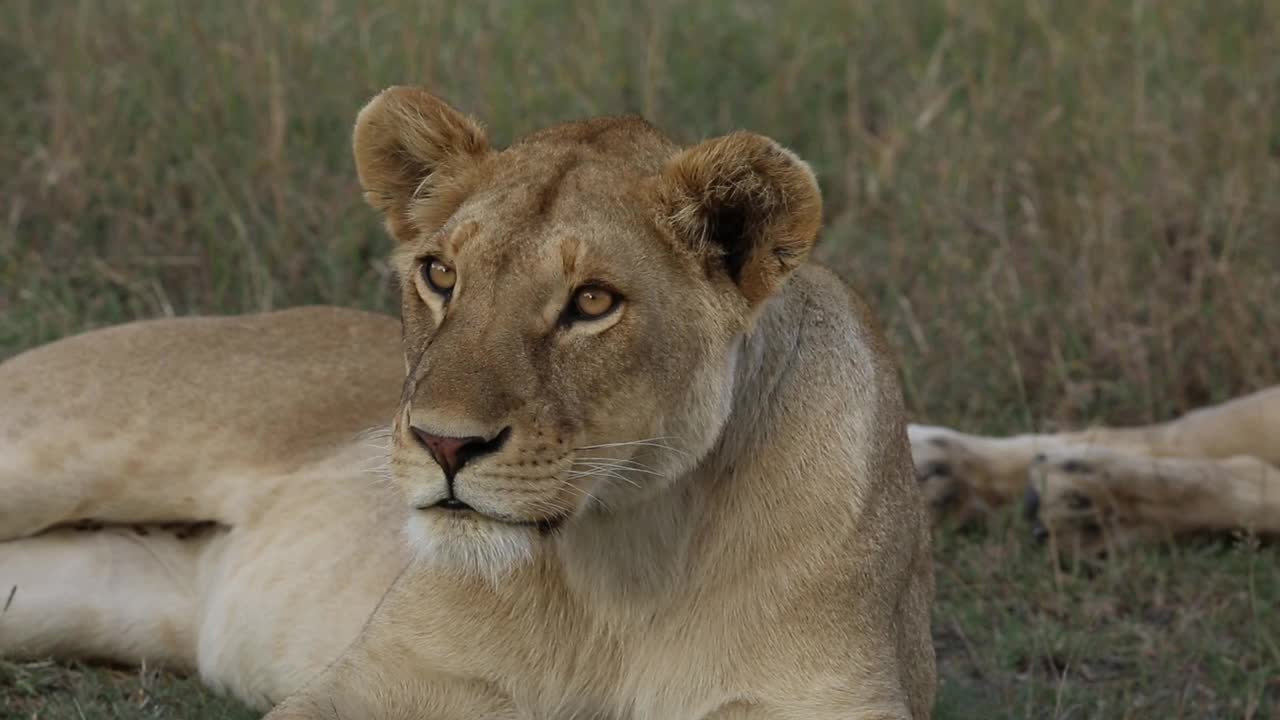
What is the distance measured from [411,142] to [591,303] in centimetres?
49

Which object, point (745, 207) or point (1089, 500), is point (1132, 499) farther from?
point (745, 207)

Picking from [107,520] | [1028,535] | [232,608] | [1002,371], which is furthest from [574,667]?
[1002,371]

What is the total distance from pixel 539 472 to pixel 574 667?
52 centimetres

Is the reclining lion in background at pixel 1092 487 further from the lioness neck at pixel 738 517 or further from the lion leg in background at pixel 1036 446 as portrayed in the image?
the lioness neck at pixel 738 517

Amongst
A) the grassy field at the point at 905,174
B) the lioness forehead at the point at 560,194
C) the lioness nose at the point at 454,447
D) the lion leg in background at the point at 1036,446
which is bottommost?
the lion leg in background at the point at 1036,446

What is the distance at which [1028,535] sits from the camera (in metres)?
4.38

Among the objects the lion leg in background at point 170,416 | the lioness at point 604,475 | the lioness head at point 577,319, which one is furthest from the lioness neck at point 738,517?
the lion leg in background at point 170,416

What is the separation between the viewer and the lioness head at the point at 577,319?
94.3 inches

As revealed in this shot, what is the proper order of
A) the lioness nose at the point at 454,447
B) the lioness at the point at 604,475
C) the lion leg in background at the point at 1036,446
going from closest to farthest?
the lioness nose at the point at 454,447 → the lioness at the point at 604,475 → the lion leg in background at the point at 1036,446

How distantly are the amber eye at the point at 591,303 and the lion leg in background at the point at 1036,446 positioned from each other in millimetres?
2010

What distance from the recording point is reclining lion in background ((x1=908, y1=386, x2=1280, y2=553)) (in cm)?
434

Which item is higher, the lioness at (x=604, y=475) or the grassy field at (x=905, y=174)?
the lioness at (x=604, y=475)

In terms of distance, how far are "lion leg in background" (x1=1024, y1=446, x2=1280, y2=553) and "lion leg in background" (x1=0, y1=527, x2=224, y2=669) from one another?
1.77 m

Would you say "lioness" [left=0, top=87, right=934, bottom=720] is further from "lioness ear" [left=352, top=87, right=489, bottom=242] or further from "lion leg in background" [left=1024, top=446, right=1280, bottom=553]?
"lion leg in background" [left=1024, top=446, right=1280, bottom=553]
